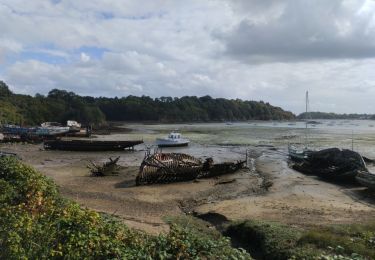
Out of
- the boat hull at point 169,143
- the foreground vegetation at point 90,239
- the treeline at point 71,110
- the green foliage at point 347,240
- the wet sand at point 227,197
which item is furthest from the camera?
the treeline at point 71,110

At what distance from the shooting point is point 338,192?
26.3 m

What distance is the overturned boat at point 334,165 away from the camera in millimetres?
30391

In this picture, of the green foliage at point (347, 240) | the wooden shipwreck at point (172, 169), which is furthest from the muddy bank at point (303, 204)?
the wooden shipwreck at point (172, 169)

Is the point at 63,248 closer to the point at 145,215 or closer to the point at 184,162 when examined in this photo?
the point at 145,215

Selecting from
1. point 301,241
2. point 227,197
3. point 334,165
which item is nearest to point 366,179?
point 334,165

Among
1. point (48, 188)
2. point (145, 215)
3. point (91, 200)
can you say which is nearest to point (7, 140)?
point (91, 200)

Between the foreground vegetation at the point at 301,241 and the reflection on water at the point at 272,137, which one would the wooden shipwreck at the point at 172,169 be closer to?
the foreground vegetation at the point at 301,241

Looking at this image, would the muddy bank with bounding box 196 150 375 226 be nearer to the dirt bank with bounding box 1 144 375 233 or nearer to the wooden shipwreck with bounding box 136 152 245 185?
the dirt bank with bounding box 1 144 375 233

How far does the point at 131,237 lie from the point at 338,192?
20.9 metres

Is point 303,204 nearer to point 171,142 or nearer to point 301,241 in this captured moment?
point 301,241

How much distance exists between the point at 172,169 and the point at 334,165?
1390 centimetres

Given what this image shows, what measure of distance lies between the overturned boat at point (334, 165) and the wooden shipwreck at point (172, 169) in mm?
7658

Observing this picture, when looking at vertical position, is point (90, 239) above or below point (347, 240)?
above

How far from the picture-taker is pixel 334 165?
33.7m
